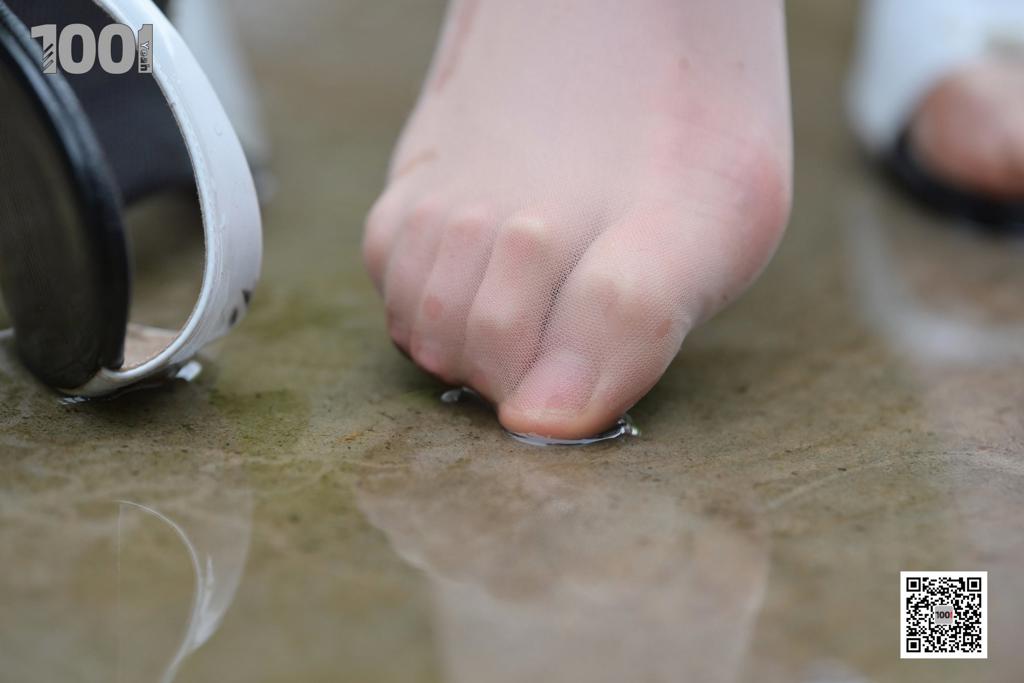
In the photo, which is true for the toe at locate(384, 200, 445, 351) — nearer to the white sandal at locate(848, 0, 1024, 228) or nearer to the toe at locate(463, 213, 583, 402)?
the toe at locate(463, 213, 583, 402)

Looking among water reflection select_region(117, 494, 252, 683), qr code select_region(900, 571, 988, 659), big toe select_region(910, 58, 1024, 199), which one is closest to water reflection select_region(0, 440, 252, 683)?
water reflection select_region(117, 494, 252, 683)

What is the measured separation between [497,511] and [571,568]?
59mm

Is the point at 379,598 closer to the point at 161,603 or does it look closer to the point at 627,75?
the point at 161,603

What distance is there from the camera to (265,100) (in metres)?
1.37

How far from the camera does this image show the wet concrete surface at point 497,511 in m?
0.44

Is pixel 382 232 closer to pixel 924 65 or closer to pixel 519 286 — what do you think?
pixel 519 286

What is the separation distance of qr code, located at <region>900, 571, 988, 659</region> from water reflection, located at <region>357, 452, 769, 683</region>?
0.07m

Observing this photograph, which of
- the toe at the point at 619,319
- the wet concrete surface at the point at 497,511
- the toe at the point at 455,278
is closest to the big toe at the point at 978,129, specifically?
the wet concrete surface at the point at 497,511

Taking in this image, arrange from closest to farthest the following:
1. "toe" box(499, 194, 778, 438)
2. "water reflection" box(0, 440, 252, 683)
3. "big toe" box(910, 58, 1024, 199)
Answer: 1. "water reflection" box(0, 440, 252, 683)
2. "toe" box(499, 194, 778, 438)
3. "big toe" box(910, 58, 1024, 199)

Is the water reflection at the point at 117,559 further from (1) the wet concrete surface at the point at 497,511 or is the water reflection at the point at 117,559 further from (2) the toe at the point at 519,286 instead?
(2) the toe at the point at 519,286

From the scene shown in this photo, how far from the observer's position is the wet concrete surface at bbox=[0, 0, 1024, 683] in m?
0.44

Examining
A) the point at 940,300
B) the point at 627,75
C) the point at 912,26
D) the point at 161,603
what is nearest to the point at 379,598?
the point at 161,603

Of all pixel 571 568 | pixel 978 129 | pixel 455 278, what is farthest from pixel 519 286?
pixel 978 129

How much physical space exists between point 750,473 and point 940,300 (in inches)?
16.1
